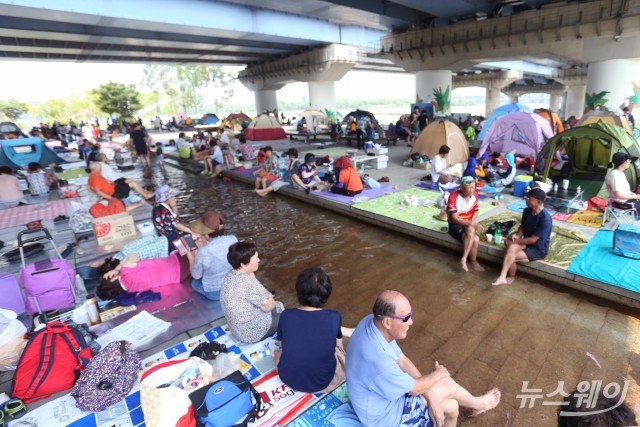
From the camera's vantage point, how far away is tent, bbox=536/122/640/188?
7.28 meters

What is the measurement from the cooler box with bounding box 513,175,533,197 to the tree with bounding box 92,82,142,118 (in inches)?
1983

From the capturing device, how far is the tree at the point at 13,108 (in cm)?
5324

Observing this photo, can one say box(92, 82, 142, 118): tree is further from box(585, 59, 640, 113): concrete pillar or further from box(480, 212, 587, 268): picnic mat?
box(480, 212, 587, 268): picnic mat

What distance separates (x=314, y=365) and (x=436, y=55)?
2240cm

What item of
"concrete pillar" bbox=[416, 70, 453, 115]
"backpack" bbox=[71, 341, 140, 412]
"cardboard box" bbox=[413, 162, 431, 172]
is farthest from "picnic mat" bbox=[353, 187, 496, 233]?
"concrete pillar" bbox=[416, 70, 453, 115]

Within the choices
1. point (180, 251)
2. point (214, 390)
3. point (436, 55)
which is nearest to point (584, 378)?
point (214, 390)

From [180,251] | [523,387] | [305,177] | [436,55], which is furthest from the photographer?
[436,55]

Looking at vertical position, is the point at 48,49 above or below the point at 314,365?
above

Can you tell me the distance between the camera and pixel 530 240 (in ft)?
15.8

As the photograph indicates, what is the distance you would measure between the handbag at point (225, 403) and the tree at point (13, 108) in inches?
2689

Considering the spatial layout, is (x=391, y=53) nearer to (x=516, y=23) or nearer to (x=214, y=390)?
(x=516, y=23)

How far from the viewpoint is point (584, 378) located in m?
3.25

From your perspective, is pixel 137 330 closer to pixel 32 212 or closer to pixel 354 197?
pixel 354 197

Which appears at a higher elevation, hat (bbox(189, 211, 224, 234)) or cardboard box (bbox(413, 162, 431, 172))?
hat (bbox(189, 211, 224, 234))
